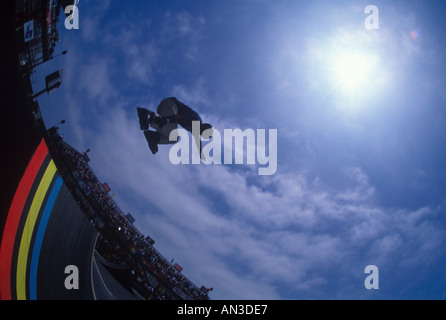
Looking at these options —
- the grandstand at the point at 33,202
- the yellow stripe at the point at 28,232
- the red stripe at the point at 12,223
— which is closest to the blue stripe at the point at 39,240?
the grandstand at the point at 33,202

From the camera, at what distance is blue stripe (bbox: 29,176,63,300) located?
141 inches

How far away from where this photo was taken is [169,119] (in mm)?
3236

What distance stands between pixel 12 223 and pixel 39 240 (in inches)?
50.5

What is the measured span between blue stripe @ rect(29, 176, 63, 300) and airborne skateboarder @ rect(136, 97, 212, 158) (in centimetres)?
269

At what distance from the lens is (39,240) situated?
12.4ft

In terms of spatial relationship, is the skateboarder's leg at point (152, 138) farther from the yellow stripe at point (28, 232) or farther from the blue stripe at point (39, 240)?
the blue stripe at point (39, 240)

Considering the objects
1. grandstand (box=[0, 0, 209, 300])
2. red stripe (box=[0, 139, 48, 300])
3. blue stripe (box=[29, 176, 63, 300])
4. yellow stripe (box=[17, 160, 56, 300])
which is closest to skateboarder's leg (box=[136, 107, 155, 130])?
grandstand (box=[0, 0, 209, 300])

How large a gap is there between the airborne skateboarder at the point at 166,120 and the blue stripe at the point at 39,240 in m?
2.69

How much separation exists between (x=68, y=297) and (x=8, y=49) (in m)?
5.89

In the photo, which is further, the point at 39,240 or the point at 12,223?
the point at 39,240

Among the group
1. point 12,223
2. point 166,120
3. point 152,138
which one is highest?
point 166,120

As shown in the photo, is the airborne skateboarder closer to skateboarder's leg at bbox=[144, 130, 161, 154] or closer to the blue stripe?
skateboarder's leg at bbox=[144, 130, 161, 154]

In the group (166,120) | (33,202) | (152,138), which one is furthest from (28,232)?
(166,120)

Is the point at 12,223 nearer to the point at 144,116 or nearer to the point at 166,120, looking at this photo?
the point at 144,116
